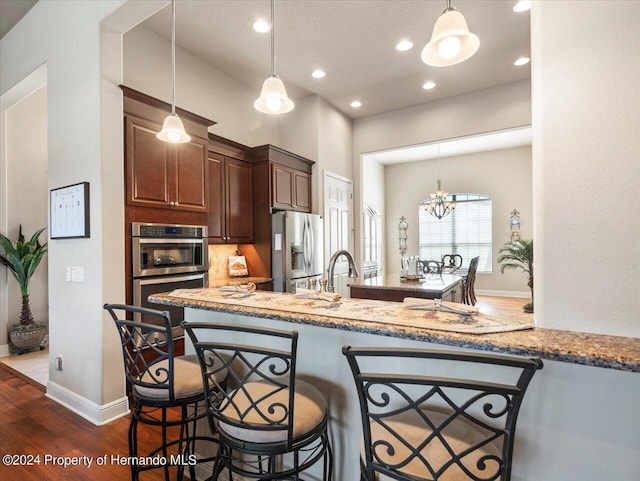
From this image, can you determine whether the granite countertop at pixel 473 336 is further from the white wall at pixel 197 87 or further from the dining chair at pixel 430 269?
Result: the dining chair at pixel 430 269

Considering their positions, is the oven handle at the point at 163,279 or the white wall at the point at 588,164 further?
the oven handle at the point at 163,279

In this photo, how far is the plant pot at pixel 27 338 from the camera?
157 inches

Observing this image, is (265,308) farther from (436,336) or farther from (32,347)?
(32,347)

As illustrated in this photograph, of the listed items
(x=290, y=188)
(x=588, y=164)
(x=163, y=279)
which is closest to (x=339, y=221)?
(x=290, y=188)

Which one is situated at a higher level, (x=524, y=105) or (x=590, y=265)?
(x=524, y=105)

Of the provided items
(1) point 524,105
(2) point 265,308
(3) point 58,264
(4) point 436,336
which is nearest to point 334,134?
(1) point 524,105

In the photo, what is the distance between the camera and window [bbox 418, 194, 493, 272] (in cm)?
851

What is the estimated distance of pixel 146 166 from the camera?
2777 mm

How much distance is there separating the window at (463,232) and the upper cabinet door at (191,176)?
7.03m

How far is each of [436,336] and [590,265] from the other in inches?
23.0

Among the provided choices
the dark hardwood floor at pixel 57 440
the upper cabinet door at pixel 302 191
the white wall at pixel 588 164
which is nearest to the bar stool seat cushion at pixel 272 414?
the white wall at pixel 588 164

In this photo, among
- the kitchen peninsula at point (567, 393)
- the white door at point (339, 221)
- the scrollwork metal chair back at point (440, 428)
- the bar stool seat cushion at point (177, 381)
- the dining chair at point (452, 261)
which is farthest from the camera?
the dining chair at point (452, 261)

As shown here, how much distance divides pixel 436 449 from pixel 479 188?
863 centimetres

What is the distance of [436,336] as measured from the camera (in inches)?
44.0
